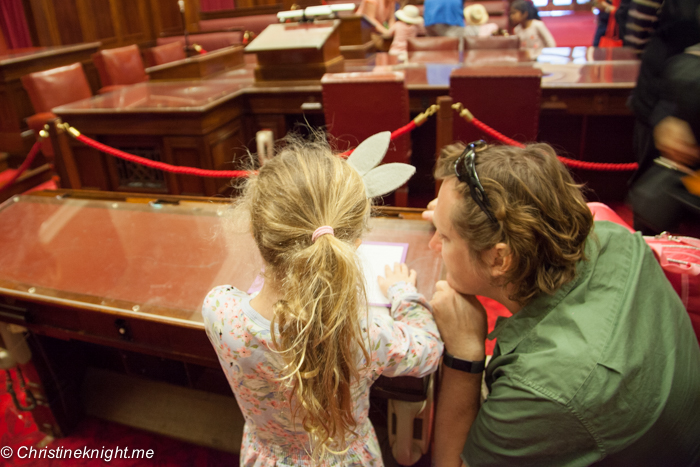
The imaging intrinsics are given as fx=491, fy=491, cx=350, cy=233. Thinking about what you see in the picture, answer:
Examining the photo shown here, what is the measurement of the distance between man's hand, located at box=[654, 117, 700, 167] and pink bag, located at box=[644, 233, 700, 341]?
54cm

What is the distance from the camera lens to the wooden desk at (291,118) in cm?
351

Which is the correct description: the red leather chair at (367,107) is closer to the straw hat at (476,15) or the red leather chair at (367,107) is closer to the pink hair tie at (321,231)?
the pink hair tie at (321,231)

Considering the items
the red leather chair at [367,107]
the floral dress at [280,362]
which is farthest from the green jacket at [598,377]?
the red leather chair at [367,107]

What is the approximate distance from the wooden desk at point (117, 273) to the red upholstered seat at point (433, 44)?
13.4 ft

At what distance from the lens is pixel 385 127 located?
11.1 feet

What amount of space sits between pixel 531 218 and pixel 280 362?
0.60m

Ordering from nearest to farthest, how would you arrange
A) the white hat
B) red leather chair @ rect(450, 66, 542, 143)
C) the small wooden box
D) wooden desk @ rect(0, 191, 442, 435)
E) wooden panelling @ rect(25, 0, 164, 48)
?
wooden desk @ rect(0, 191, 442, 435)
red leather chair @ rect(450, 66, 542, 143)
the small wooden box
the white hat
wooden panelling @ rect(25, 0, 164, 48)

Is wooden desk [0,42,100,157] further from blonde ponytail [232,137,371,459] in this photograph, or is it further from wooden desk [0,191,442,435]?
blonde ponytail [232,137,371,459]

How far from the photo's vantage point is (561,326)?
102 cm

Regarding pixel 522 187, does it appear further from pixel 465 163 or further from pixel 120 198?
pixel 120 198

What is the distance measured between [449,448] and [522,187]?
Answer: 69cm

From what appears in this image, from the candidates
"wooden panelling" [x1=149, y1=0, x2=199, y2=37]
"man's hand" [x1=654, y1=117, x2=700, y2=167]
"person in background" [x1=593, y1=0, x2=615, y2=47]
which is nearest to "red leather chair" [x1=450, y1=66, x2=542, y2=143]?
"man's hand" [x1=654, y1=117, x2=700, y2=167]

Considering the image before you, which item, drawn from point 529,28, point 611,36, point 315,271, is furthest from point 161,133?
point 611,36

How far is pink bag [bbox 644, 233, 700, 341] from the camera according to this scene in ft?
4.23
